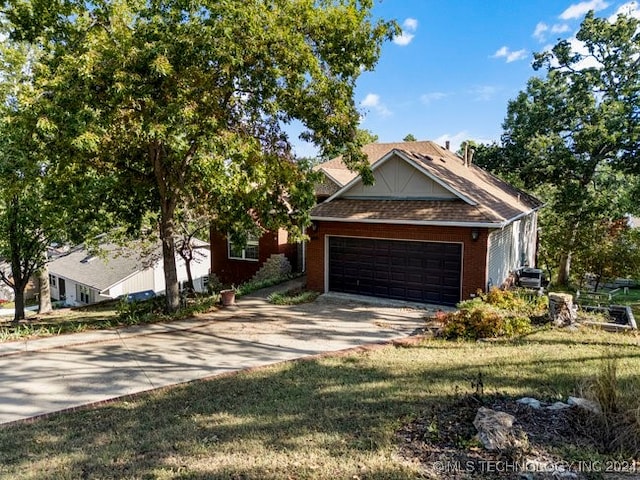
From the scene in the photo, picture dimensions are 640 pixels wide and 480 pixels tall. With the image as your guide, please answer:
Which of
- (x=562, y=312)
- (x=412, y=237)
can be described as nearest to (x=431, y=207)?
(x=412, y=237)

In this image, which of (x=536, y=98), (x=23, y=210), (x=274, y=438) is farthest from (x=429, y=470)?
(x=536, y=98)

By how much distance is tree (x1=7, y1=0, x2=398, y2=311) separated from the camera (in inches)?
332

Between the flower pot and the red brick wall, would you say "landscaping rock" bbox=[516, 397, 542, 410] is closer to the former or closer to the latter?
the red brick wall

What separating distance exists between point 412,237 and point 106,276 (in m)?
22.5

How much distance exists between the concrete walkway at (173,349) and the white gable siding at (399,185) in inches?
158

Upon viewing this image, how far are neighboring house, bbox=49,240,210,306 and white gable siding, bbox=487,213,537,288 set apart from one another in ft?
56.7

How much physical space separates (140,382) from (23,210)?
1150cm

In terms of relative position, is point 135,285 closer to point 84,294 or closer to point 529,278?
point 84,294

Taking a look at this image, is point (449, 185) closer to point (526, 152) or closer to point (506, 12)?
point (506, 12)

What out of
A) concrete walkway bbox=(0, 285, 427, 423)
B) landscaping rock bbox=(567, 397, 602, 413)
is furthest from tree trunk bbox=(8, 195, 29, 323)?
landscaping rock bbox=(567, 397, 602, 413)

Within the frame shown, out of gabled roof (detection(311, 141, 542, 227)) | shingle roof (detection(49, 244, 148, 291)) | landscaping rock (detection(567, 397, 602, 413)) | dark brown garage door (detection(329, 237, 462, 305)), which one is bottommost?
shingle roof (detection(49, 244, 148, 291))

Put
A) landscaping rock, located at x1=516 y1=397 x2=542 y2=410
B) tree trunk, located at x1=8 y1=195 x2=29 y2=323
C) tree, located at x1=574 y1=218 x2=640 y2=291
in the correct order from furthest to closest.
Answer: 1. tree, located at x1=574 y1=218 x2=640 y2=291
2. tree trunk, located at x1=8 y1=195 x2=29 y2=323
3. landscaping rock, located at x1=516 y1=397 x2=542 y2=410

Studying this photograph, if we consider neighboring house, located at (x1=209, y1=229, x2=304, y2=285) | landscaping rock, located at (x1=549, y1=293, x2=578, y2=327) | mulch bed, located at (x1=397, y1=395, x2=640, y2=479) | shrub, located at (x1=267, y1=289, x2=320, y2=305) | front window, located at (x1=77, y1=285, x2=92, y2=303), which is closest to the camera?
mulch bed, located at (x1=397, y1=395, x2=640, y2=479)

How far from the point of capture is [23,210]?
49.4 feet
